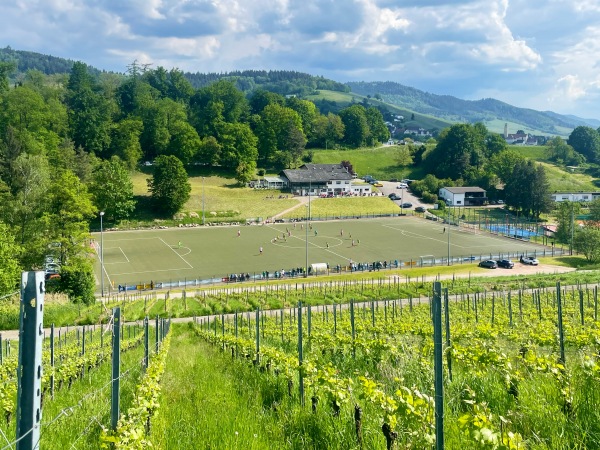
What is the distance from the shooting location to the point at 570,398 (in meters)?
5.65

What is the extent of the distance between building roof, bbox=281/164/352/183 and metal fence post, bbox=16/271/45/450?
89.2 m

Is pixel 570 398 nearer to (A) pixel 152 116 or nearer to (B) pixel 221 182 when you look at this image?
(B) pixel 221 182

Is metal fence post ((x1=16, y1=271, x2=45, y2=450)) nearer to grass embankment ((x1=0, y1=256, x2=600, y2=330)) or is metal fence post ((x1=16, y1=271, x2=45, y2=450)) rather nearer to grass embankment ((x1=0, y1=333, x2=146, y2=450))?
grass embankment ((x1=0, y1=333, x2=146, y2=450))

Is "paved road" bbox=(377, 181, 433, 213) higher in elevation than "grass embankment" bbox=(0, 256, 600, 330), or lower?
higher

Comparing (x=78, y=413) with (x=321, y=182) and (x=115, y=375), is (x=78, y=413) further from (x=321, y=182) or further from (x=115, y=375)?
(x=321, y=182)

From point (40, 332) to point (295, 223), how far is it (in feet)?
230

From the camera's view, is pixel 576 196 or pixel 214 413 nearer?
pixel 214 413

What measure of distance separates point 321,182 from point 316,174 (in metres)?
2.45

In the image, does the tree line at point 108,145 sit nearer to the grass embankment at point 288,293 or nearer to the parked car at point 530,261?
the grass embankment at point 288,293

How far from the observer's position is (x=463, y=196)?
90250 millimetres

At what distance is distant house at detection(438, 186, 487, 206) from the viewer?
89875 millimetres

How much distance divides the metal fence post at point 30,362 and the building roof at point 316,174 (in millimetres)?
89183

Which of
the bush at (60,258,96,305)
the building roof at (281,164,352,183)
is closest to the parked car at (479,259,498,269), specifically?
the bush at (60,258,96,305)

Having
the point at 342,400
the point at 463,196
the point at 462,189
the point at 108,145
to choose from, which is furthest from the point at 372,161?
the point at 342,400
